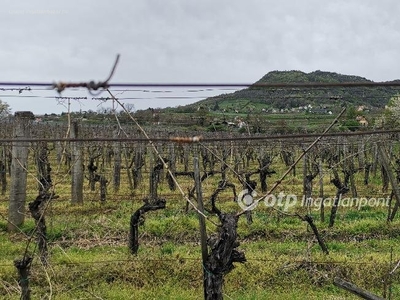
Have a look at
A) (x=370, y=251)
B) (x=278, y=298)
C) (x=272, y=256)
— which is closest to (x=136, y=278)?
(x=278, y=298)

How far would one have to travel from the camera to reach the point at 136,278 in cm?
584

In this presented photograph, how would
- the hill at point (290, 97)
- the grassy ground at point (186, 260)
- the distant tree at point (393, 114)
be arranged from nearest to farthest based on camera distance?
the hill at point (290, 97), the grassy ground at point (186, 260), the distant tree at point (393, 114)

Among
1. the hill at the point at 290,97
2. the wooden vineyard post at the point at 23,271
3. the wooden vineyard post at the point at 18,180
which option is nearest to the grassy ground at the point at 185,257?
the wooden vineyard post at the point at 23,271

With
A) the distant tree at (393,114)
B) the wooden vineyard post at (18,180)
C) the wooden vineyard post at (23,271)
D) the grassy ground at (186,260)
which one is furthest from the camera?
the distant tree at (393,114)

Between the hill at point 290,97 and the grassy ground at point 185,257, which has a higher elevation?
the hill at point 290,97

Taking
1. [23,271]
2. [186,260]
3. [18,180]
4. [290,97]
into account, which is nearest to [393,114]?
[18,180]

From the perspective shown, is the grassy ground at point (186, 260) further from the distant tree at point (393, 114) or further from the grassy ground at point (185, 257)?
the distant tree at point (393, 114)

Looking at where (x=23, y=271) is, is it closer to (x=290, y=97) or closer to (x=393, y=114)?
(x=290, y=97)

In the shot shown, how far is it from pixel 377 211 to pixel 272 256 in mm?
6012

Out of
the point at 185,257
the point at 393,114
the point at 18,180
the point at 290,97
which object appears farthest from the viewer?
the point at 393,114

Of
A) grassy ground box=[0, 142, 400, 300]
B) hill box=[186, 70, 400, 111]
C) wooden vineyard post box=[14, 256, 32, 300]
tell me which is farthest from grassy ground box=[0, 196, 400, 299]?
hill box=[186, 70, 400, 111]

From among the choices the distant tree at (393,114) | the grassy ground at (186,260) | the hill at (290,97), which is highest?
the distant tree at (393,114)

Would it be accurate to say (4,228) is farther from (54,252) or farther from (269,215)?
(269,215)

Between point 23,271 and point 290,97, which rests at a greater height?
point 290,97
